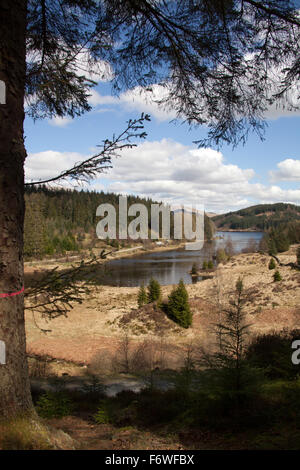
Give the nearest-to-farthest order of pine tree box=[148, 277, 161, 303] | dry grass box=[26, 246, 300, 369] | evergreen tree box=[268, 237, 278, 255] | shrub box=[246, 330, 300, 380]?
shrub box=[246, 330, 300, 380] → dry grass box=[26, 246, 300, 369] → pine tree box=[148, 277, 161, 303] → evergreen tree box=[268, 237, 278, 255]

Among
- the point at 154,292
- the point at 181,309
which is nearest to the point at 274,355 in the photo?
the point at 181,309

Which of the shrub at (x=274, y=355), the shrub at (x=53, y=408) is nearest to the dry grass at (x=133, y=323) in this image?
the shrub at (x=274, y=355)

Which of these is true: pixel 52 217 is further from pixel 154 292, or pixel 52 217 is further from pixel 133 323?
pixel 154 292

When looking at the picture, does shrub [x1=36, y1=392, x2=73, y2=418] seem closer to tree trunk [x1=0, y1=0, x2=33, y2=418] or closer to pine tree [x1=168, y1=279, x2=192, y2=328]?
tree trunk [x1=0, y1=0, x2=33, y2=418]

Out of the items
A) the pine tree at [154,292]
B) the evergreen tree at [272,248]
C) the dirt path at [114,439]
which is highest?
the dirt path at [114,439]

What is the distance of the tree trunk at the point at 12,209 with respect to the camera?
2.39 m

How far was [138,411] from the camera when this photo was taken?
5234 mm

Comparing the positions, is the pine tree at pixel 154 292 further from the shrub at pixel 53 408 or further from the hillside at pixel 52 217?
the hillside at pixel 52 217

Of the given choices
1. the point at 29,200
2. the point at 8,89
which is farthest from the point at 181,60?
the point at 29,200

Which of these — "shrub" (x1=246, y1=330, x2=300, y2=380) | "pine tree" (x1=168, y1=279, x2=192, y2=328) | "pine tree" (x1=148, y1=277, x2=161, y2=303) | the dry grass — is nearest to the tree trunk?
"shrub" (x1=246, y1=330, x2=300, y2=380)

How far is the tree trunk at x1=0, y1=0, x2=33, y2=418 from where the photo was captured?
→ 2395 mm

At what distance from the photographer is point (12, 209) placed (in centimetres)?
247

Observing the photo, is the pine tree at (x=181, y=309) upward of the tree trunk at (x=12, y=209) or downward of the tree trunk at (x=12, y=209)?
downward
